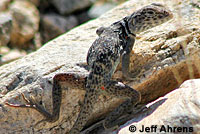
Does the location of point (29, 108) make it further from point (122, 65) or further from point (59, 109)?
point (122, 65)

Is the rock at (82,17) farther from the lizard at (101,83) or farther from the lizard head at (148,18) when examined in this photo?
the lizard at (101,83)

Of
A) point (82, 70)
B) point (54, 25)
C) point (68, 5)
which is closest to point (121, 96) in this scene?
point (82, 70)

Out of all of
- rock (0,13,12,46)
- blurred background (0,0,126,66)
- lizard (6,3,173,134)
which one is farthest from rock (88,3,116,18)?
lizard (6,3,173,134)

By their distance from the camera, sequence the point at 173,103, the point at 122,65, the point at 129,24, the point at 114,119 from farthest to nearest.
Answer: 1. the point at 129,24
2. the point at 122,65
3. the point at 114,119
4. the point at 173,103

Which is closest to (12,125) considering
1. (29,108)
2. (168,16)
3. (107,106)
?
(29,108)

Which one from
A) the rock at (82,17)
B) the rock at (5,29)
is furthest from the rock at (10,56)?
the rock at (82,17)

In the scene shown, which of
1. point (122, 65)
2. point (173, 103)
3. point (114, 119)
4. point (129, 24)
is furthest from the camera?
point (129, 24)

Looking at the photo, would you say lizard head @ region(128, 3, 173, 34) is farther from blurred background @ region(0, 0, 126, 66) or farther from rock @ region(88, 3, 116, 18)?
rock @ region(88, 3, 116, 18)
